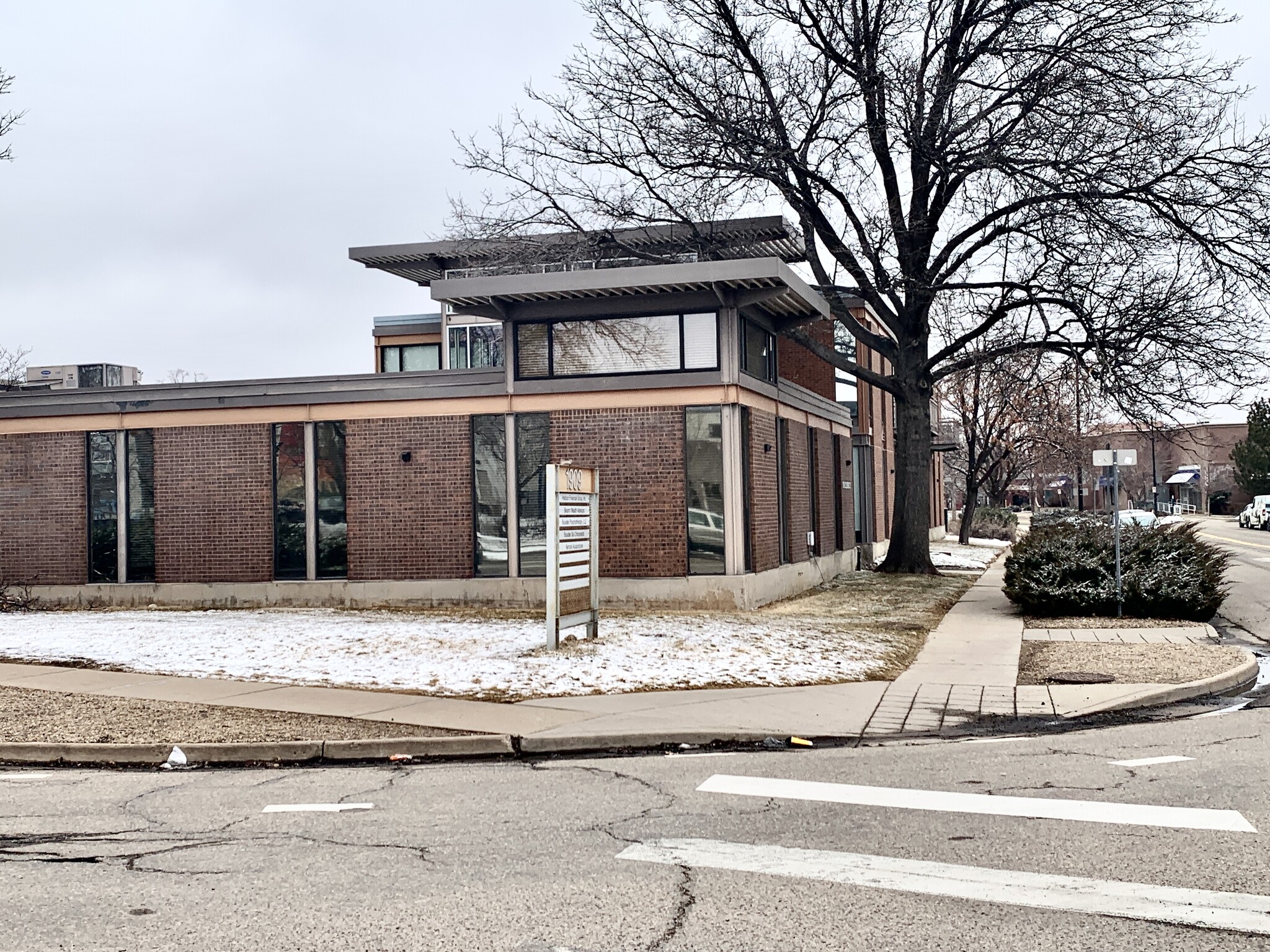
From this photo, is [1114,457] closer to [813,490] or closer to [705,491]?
[705,491]

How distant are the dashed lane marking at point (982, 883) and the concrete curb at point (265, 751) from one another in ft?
11.2

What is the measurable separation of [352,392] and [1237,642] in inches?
554

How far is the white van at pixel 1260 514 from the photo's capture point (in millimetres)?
57188

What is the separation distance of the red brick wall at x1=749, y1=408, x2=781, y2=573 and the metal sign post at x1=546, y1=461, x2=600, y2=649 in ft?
16.2

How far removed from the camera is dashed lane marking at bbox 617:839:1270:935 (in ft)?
16.3

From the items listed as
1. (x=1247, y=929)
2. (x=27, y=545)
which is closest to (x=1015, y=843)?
(x=1247, y=929)

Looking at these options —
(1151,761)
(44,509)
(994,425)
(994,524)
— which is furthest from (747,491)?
(994,524)

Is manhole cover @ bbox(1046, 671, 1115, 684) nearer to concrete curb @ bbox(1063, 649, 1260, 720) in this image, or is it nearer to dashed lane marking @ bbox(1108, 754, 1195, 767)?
concrete curb @ bbox(1063, 649, 1260, 720)

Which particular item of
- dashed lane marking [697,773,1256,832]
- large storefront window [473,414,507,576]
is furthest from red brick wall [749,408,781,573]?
dashed lane marking [697,773,1256,832]

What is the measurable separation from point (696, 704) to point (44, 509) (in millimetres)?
15339

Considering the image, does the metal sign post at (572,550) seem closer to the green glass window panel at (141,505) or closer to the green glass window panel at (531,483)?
the green glass window panel at (531,483)

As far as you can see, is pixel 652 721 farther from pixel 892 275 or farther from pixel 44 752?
pixel 892 275

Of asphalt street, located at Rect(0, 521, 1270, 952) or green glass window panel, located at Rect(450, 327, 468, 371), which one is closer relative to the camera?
asphalt street, located at Rect(0, 521, 1270, 952)

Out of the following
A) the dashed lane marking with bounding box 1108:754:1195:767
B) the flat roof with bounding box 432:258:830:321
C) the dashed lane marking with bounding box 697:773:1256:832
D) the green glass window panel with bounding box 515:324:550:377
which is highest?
the flat roof with bounding box 432:258:830:321
